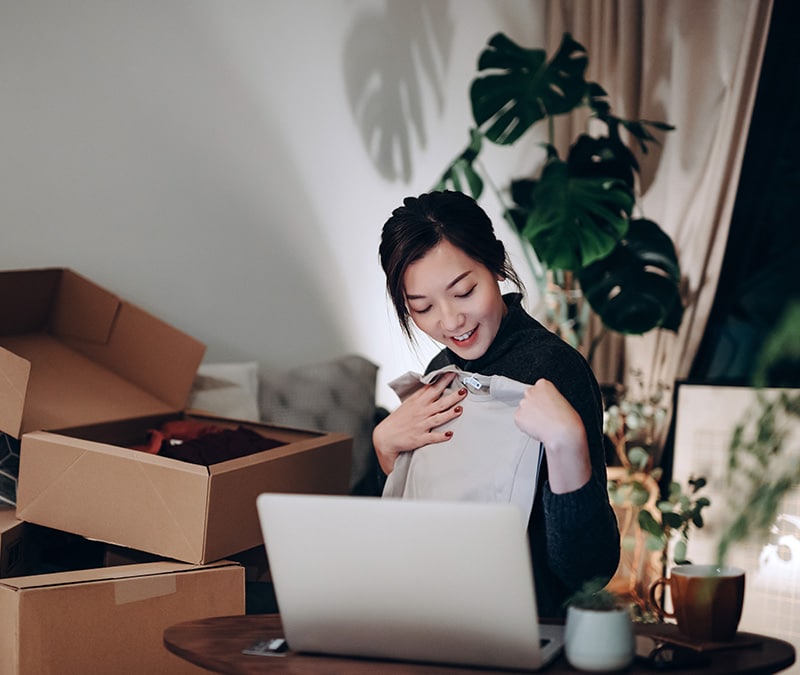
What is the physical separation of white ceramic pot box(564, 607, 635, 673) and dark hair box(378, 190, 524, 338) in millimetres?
641

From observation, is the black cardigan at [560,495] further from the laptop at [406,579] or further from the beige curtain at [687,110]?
the beige curtain at [687,110]

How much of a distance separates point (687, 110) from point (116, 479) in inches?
80.2

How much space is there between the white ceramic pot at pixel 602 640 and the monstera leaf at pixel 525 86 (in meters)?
1.98

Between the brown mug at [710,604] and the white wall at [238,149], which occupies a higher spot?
the white wall at [238,149]

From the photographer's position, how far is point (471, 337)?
140 centimetres

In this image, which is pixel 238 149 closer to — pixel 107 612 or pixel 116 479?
pixel 116 479

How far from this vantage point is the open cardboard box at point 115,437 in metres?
1.58

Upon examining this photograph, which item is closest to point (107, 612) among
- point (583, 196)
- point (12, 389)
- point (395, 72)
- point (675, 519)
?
point (12, 389)

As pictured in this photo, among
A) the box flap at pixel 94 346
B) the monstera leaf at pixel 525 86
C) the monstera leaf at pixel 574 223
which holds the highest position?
the monstera leaf at pixel 525 86

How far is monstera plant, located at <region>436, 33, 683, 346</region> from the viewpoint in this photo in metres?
2.59

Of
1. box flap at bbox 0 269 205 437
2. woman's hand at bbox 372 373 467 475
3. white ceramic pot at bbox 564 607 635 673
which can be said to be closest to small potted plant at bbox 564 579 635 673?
white ceramic pot at bbox 564 607 635 673

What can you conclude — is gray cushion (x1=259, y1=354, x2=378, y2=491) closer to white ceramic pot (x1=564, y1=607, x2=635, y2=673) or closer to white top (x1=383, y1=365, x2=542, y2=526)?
white top (x1=383, y1=365, x2=542, y2=526)

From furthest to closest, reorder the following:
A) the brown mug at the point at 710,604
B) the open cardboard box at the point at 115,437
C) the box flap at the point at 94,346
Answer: the box flap at the point at 94,346
the open cardboard box at the point at 115,437
the brown mug at the point at 710,604

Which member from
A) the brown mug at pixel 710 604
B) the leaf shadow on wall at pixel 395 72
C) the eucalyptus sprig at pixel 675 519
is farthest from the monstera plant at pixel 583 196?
the brown mug at pixel 710 604
